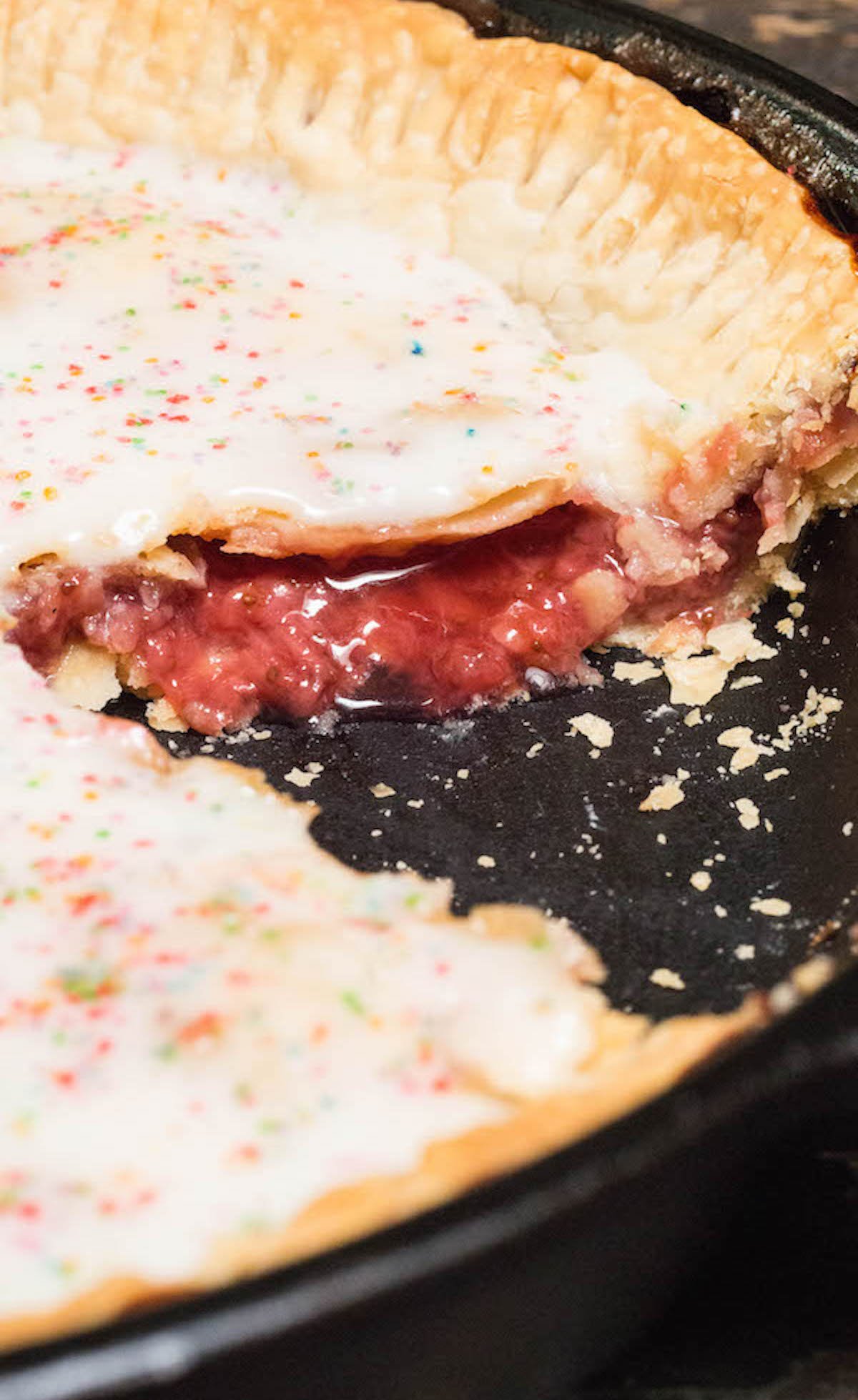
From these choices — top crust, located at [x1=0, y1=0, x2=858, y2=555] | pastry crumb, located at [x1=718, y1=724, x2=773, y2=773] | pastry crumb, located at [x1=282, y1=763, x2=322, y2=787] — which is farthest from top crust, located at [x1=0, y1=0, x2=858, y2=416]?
pastry crumb, located at [x1=282, y1=763, x2=322, y2=787]

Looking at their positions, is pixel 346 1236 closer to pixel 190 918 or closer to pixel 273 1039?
pixel 273 1039

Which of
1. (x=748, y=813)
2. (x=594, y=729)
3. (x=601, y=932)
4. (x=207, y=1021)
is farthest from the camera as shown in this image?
(x=594, y=729)

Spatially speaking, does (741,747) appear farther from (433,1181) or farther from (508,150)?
(508,150)

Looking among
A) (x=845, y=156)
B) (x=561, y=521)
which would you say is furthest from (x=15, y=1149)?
(x=845, y=156)

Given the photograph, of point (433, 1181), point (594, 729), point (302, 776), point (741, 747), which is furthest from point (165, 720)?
point (433, 1181)

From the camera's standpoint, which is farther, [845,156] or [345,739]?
[845,156]

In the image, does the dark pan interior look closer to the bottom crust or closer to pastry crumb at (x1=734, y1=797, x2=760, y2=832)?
pastry crumb at (x1=734, y1=797, x2=760, y2=832)
